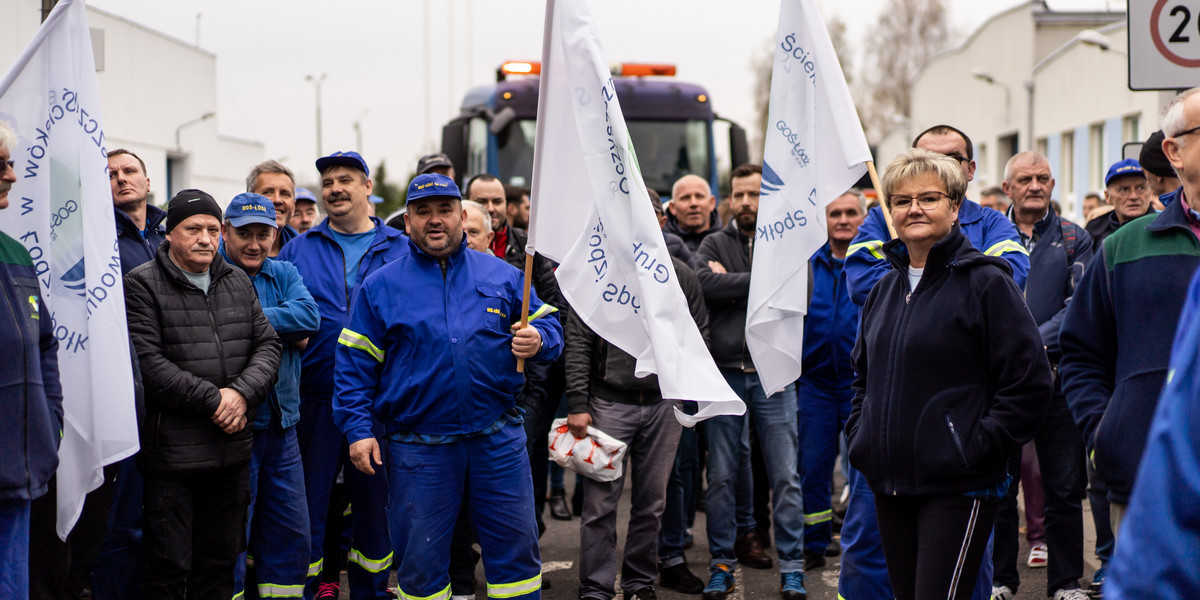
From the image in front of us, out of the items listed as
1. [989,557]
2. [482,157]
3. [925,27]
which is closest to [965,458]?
[989,557]

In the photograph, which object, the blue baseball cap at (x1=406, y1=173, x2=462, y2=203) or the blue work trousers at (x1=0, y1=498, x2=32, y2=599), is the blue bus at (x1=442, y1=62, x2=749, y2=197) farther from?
the blue work trousers at (x1=0, y1=498, x2=32, y2=599)

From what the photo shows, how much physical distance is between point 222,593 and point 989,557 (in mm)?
3095

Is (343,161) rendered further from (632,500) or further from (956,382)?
(956,382)

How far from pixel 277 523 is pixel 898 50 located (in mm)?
61090

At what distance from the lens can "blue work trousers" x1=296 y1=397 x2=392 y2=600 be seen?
587 cm

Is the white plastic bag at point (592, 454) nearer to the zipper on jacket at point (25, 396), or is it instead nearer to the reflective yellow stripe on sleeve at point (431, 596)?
the reflective yellow stripe on sleeve at point (431, 596)

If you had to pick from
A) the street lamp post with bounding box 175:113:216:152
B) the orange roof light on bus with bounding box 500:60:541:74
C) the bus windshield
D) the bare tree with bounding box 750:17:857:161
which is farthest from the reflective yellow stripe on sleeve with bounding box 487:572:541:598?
the bare tree with bounding box 750:17:857:161

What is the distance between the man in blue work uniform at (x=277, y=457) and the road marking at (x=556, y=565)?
1.84 metres

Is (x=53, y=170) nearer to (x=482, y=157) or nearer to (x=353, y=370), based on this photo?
(x=353, y=370)

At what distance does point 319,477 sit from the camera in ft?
19.3

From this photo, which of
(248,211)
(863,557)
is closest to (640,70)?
(248,211)

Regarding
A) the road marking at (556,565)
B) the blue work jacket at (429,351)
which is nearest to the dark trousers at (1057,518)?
the road marking at (556,565)

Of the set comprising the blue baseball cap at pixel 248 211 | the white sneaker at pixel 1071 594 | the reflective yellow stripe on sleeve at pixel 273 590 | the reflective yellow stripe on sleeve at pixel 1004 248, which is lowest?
the white sneaker at pixel 1071 594

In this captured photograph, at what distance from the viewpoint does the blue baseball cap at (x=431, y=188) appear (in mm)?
5066
